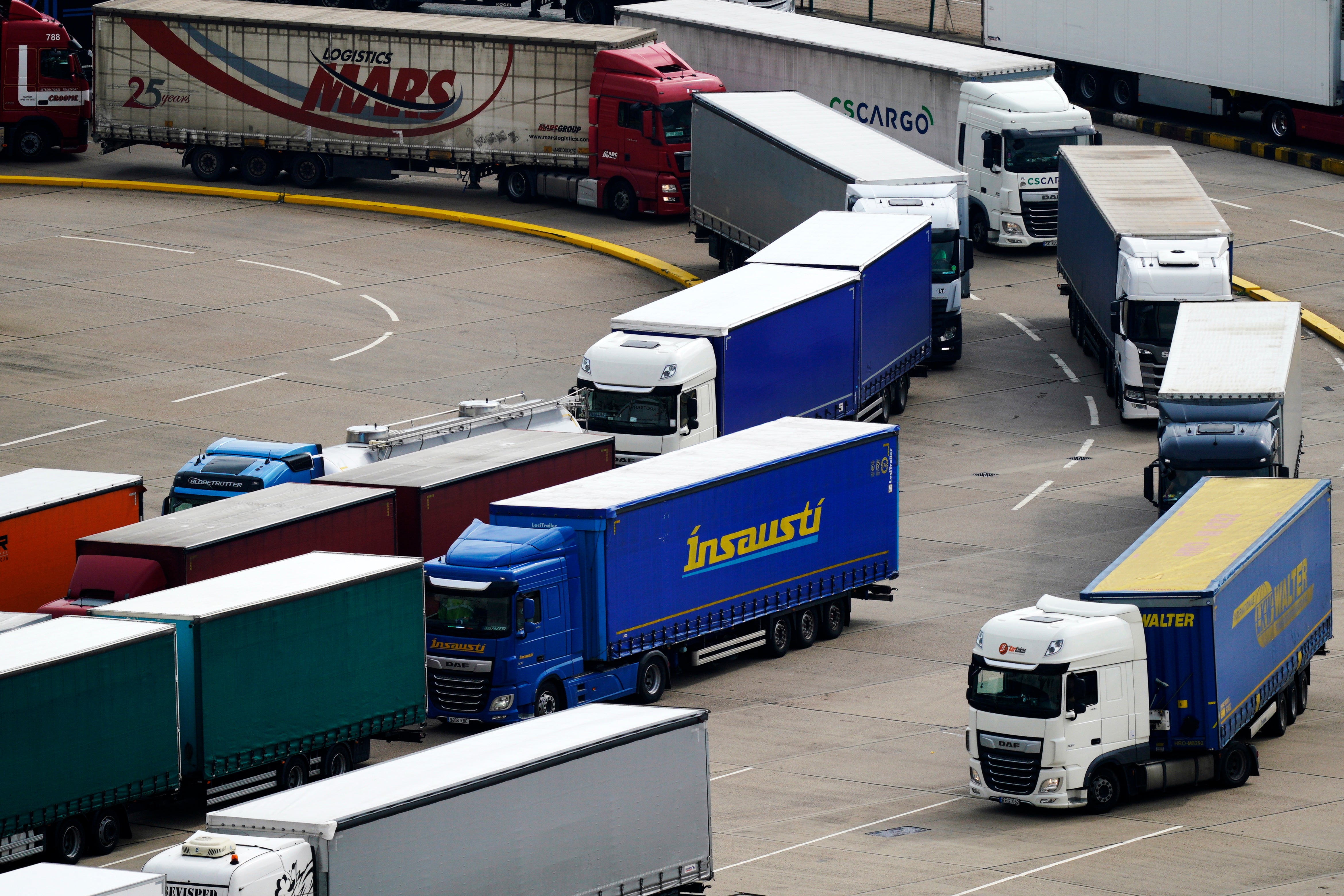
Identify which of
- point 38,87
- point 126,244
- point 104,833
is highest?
point 38,87

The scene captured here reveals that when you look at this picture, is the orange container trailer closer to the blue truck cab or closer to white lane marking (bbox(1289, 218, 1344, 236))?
the blue truck cab

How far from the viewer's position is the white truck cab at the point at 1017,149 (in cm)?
Result: 5738

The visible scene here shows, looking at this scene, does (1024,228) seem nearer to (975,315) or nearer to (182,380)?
(975,315)

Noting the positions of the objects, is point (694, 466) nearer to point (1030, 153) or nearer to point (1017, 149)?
point (1017, 149)

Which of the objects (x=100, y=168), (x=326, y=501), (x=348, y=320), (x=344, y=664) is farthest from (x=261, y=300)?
(x=344, y=664)

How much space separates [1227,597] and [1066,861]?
14.2 feet

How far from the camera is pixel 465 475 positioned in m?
34.3

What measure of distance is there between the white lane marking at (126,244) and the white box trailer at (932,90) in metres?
16.5

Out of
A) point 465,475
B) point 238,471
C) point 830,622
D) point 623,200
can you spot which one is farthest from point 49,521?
point 623,200

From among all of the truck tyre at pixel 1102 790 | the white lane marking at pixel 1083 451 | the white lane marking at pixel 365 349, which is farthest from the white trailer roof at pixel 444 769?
the white lane marking at pixel 365 349

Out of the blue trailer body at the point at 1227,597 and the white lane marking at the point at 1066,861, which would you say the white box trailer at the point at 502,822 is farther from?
the blue trailer body at the point at 1227,597

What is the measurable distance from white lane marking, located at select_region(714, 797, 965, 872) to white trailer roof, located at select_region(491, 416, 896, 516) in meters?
6.17

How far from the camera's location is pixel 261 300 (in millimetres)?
54719

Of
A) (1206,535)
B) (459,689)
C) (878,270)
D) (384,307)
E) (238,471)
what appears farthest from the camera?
(384,307)
